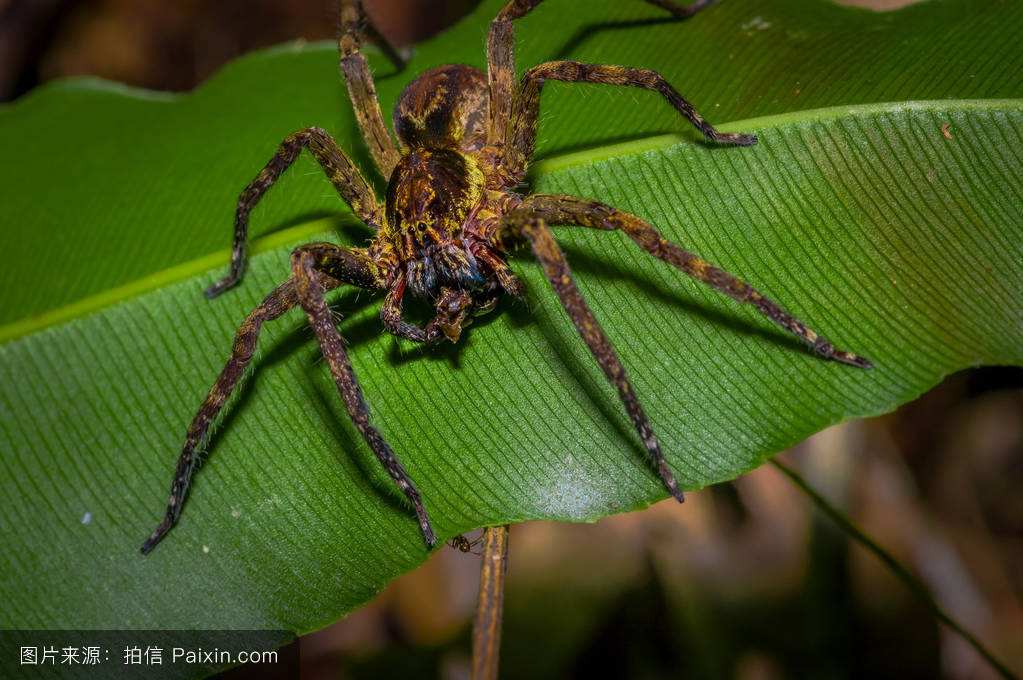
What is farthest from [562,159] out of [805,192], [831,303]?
[831,303]

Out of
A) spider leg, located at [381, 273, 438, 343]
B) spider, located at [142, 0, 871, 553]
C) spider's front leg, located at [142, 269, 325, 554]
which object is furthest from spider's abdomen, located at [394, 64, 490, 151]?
spider's front leg, located at [142, 269, 325, 554]

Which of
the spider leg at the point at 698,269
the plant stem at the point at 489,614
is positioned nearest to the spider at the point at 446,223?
the spider leg at the point at 698,269

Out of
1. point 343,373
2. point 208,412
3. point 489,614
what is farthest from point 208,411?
point 489,614

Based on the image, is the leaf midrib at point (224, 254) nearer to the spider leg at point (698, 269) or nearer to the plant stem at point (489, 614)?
the spider leg at point (698, 269)

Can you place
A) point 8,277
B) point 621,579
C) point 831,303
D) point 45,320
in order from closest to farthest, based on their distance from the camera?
point 831,303
point 45,320
point 8,277
point 621,579

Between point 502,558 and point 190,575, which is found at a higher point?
point 502,558

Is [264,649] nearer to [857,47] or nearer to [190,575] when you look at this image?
[190,575]

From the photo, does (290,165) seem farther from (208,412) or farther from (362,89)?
(208,412)
